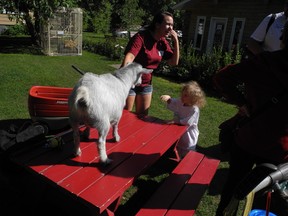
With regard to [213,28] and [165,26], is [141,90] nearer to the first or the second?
[165,26]

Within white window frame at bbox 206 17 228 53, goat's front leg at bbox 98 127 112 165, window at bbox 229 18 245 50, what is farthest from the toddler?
white window frame at bbox 206 17 228 53

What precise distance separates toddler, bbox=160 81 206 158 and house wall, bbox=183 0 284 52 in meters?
9.47

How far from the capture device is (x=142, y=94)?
13.8 feet

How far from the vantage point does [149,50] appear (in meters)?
3.87

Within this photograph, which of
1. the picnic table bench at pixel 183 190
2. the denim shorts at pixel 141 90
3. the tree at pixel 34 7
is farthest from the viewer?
the tree at pixel 34 7

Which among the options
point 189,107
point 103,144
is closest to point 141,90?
point 189,107

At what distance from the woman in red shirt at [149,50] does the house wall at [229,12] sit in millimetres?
9244

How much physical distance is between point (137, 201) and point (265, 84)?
7.44 feet

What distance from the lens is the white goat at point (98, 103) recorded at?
237 centimetres

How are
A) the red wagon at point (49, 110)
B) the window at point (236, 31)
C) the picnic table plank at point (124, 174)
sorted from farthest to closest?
the window at point (236, 31) → the red wagon at point (49, 110) → the picnic table plank at point (124, 174)

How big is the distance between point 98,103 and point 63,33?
13099 millimetres

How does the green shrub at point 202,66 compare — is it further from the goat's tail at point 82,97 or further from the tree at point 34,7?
the goat's tail at point 82,97

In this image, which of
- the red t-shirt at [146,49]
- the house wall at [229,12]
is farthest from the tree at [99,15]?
the red t-shirt at [146,49]

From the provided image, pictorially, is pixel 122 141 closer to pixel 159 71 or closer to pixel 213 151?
pixel 213 151
